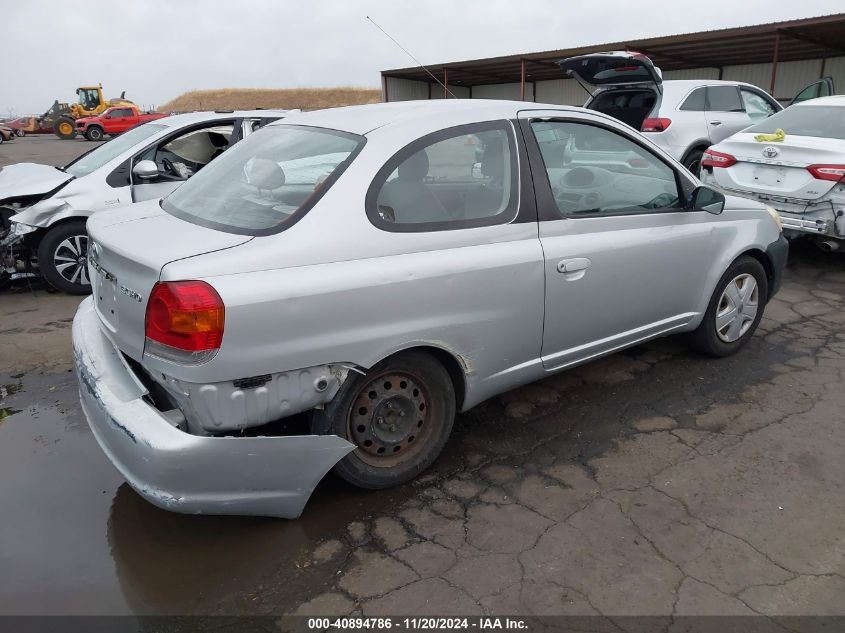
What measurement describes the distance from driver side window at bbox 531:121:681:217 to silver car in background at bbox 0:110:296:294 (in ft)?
12.0

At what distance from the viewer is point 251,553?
253 centimetres

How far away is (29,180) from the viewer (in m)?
6.10

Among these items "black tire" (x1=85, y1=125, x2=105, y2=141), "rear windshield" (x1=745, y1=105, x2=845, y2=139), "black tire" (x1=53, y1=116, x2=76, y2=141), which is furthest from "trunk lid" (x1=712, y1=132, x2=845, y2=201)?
"black tire" (x1=53, y1=116, x2=76, y2=141)

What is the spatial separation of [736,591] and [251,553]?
72.4 inches

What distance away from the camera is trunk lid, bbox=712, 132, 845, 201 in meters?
5.57

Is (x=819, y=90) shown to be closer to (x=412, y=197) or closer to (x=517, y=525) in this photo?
(x=412, y=197)

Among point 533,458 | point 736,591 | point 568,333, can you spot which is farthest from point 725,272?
point 736,591

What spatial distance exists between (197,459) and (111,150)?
511 centimetres

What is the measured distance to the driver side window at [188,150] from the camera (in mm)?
6066

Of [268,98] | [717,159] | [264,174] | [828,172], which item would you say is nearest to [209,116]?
[264,174]

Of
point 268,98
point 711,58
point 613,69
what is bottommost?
point 613,69

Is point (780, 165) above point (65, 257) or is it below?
above

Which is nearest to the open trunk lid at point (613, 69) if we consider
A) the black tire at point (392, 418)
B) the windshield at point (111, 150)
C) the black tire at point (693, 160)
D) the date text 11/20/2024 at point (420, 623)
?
the black tire at point (693, 160)

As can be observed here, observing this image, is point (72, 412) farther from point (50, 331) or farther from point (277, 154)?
point (277, 154)
